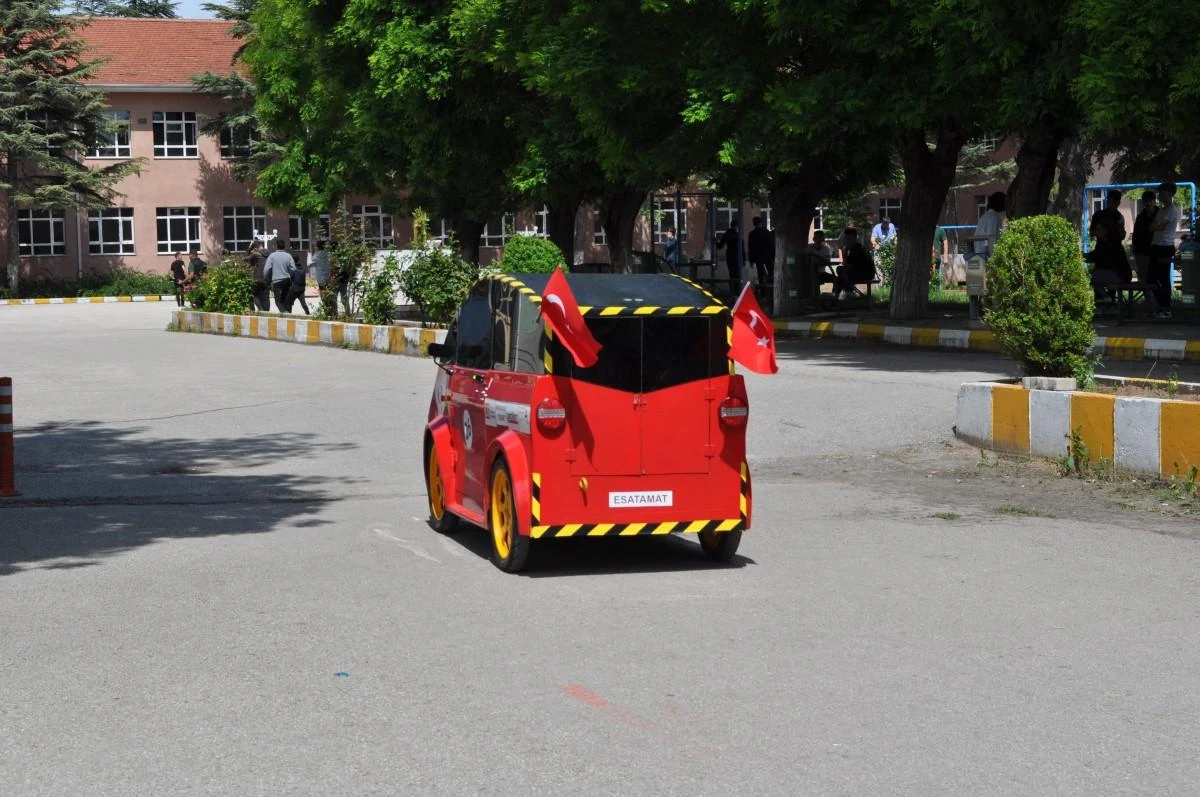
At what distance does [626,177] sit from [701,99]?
430 cm

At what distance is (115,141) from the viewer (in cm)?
6938

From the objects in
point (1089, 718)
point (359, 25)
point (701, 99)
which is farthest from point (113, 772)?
point (359, 25)

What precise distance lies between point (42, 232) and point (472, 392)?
2412 inches

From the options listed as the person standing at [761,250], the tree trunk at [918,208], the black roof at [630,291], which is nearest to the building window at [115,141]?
the person standing at [761,250]

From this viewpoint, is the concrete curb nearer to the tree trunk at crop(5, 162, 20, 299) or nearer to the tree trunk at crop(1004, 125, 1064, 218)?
the tree trunk at crop(1004, 125, 1064, 218)

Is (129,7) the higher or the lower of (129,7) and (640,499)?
the higher

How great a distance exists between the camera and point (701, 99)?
2528cm

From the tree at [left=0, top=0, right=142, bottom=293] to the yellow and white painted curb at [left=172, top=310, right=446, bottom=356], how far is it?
89.5 feet

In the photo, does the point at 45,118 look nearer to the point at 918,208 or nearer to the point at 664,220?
the point at 664,220

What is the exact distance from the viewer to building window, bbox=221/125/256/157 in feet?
227

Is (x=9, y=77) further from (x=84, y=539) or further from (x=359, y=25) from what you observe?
(x=84, y=539)

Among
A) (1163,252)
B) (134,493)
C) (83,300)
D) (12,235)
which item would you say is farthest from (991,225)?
(12,235)

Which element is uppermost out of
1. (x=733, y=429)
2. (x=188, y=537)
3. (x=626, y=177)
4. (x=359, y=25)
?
(x=359, y=25)

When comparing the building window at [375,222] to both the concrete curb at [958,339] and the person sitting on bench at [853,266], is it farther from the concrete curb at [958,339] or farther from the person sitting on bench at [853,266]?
the concrete curb at [958,339]
